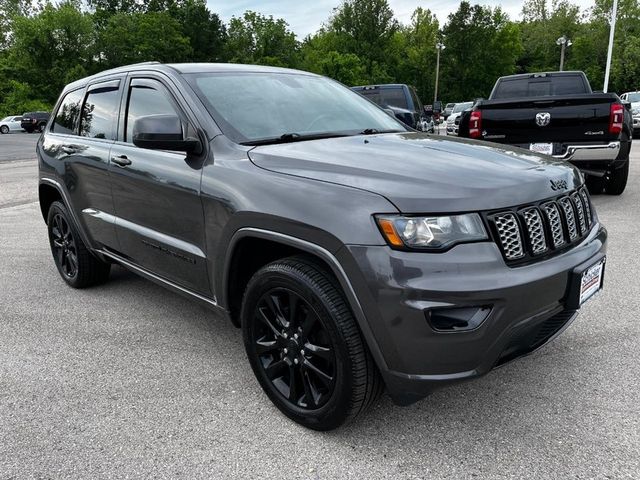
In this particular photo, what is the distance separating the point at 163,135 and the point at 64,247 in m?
2.44

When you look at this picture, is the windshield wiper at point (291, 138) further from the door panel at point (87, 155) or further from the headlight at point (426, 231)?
the door panel at point (87, 155)

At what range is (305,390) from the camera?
8.30 feet

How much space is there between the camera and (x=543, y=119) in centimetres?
697

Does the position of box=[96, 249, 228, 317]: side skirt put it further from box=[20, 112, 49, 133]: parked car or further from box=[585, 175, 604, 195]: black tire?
Result: box=[20, 112, 49, 133]: parked car

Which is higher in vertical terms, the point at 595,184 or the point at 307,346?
the point at 307,346

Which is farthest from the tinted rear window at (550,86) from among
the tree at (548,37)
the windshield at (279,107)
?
the tree at (548,37)

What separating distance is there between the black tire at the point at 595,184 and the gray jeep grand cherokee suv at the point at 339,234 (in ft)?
19.5

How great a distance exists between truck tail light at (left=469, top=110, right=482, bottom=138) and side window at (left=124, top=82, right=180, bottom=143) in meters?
4.87

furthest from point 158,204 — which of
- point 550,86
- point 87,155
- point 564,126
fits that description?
point 550,86

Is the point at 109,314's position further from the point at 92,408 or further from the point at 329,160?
the point at 329,160

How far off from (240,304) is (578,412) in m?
1.74

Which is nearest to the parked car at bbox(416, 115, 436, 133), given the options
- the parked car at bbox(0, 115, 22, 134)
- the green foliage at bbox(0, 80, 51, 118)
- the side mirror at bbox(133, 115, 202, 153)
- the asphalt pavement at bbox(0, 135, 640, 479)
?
the asphalt pavement at bbox(0, 135, 640, 479)

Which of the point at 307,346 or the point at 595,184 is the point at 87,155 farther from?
the point at 595,184

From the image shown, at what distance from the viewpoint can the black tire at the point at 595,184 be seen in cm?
827
